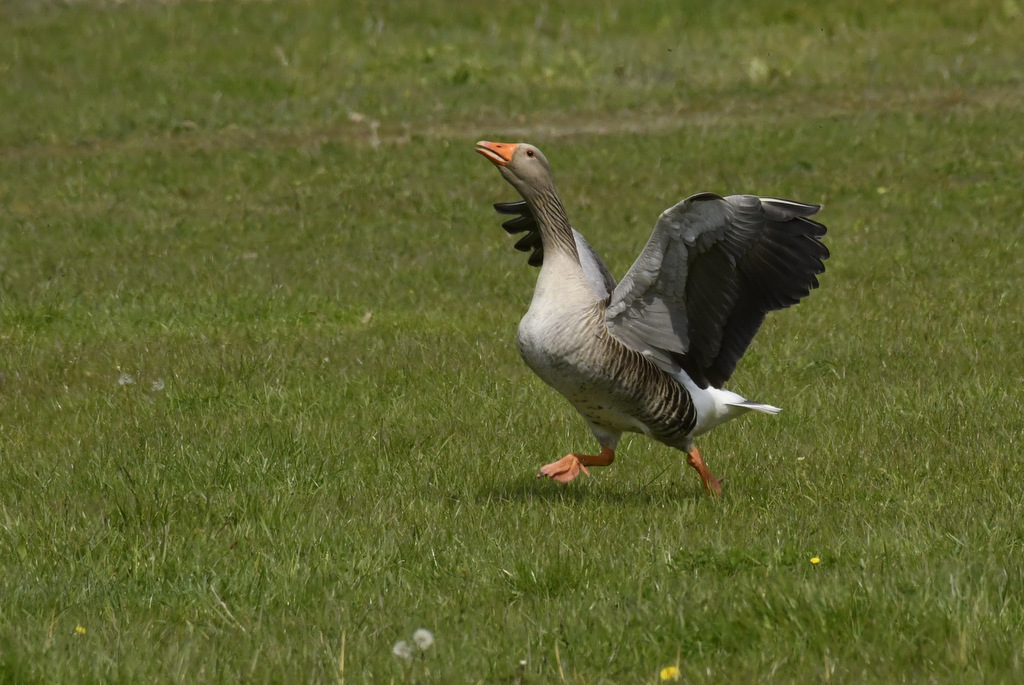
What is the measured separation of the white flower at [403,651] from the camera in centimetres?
405

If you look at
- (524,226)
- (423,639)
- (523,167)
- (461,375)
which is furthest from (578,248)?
(423,639)

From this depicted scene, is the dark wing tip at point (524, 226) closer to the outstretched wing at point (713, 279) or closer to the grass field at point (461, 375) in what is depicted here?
the grass field at point (461, 375)

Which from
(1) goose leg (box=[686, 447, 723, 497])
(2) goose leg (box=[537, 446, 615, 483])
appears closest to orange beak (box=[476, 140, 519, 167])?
(2) goose leg (box=[537, 446, 615, 483])

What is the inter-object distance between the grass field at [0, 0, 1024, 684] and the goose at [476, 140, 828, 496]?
443 millimetres

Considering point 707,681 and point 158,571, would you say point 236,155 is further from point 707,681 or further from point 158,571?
point 707,681

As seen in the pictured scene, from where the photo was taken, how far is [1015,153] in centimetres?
1659

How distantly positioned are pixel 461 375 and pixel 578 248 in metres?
1.93

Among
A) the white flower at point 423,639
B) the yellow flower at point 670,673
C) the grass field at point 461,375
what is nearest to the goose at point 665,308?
the grass field at point 461,375

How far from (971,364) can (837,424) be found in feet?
6.37

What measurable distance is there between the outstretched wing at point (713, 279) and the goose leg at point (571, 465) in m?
0.57

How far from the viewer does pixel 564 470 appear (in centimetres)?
643

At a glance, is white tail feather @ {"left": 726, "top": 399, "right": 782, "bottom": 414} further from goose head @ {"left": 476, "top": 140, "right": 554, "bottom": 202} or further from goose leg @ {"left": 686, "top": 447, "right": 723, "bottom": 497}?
goose head @ {"left": 476, "top": 140, "right": 554, "bottom": 202}

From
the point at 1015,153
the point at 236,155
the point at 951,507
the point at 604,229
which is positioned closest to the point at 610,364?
the point at 951,507

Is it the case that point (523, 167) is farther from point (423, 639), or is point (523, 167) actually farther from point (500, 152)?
point (423, 639)
